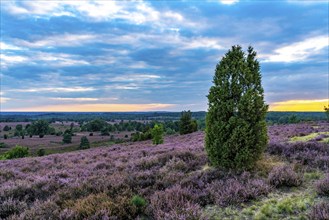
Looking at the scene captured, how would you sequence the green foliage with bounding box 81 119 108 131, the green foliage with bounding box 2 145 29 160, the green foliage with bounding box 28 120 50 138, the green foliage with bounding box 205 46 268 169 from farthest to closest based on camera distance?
the green foliage with bounding box 81 119 108 131
the green foliage with bounding box 28 120 50 138
the green foliage with bounding box 2 145 29 160
the green foliage with bounding box 205 46 268 169

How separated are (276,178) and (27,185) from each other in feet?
28.4

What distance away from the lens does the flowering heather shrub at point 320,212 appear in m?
4.98

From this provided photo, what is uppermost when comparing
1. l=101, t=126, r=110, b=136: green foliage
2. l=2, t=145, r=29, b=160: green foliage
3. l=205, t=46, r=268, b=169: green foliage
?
l=205, t=46, r=268, b=169: green foliage

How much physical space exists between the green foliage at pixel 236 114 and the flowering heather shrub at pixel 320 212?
10.3 ft

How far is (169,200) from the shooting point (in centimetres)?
639

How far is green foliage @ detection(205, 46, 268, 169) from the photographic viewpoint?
865cm

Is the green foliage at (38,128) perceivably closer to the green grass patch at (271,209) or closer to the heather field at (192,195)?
the heather field at (192,195)

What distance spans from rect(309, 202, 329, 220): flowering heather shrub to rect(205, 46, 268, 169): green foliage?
3.15 metres

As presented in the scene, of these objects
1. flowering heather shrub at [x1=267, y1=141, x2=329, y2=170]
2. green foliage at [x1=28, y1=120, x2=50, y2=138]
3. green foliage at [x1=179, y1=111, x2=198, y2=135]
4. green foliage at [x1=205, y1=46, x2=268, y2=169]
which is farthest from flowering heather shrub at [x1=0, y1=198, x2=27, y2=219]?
green foliage at [x1=28, y1=120, x2=50, y2=138]

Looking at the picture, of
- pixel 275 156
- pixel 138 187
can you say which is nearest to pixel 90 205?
pixel 138 187

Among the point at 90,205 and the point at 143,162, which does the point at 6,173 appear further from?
the point at 90,205

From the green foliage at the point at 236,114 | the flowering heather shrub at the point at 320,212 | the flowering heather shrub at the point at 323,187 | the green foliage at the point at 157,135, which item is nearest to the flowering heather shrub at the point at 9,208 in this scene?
the green foliage at the point at 236,114

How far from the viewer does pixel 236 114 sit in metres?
9.00

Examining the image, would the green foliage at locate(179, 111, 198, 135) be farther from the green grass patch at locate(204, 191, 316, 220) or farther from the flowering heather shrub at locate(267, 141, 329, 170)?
the green grass patch at locate(204, 191, 316, 220)
